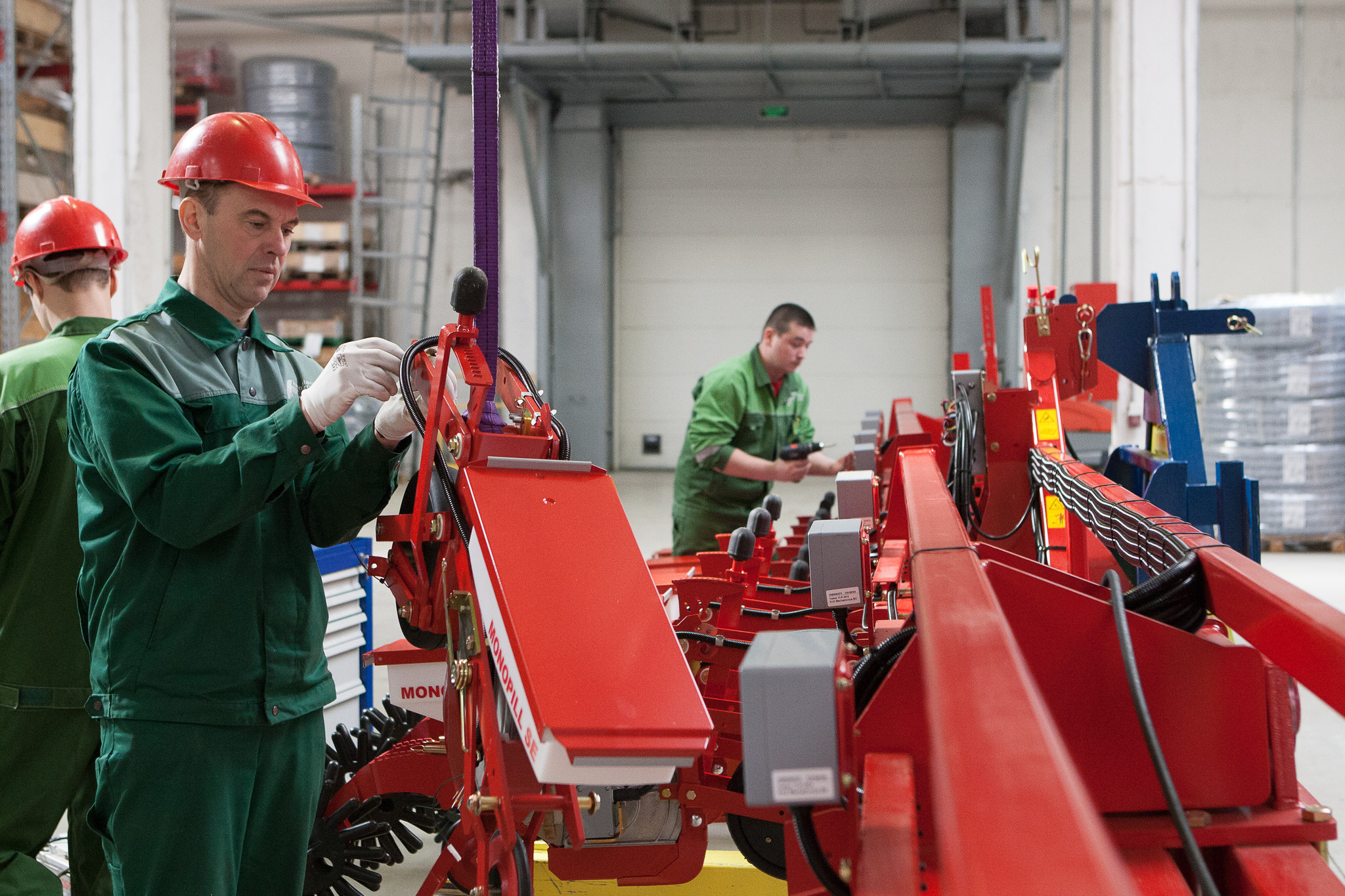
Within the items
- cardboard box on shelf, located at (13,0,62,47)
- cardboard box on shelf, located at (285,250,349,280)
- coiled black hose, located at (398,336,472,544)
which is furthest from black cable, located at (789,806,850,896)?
cardboard box on shelf, located at (285,250,349,280)

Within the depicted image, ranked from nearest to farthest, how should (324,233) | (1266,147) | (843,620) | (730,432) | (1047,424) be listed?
1. (843,620)
2. (1047,424)
3. (730,432)
4. (1266,147)
5. (324,233)

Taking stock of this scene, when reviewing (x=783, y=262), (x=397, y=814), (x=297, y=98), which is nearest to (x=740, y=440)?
(x=397, y=814)

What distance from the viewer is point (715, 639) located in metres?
2.34

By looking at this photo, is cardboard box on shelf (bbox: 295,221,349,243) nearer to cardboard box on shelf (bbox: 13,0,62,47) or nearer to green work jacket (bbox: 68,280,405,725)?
cardboard box on shelf (bbox: 13,0,62,47)

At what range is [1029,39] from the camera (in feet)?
29.9

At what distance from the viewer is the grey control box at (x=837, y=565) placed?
6.07ft

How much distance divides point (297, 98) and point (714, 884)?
32.1 feet

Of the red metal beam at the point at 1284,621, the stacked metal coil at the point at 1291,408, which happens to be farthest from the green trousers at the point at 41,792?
the stacked metal coil at the point at 1291,408

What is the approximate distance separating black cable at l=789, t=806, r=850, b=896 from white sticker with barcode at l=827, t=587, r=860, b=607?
82 centimetres

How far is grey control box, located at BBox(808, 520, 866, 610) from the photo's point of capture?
72.9 inches

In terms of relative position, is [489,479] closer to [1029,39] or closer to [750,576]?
[750,576]

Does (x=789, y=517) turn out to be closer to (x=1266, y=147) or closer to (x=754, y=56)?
(x=754, y=56)

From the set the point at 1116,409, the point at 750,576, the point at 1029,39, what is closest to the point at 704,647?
the point at 750,576

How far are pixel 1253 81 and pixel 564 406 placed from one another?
25.3ft
